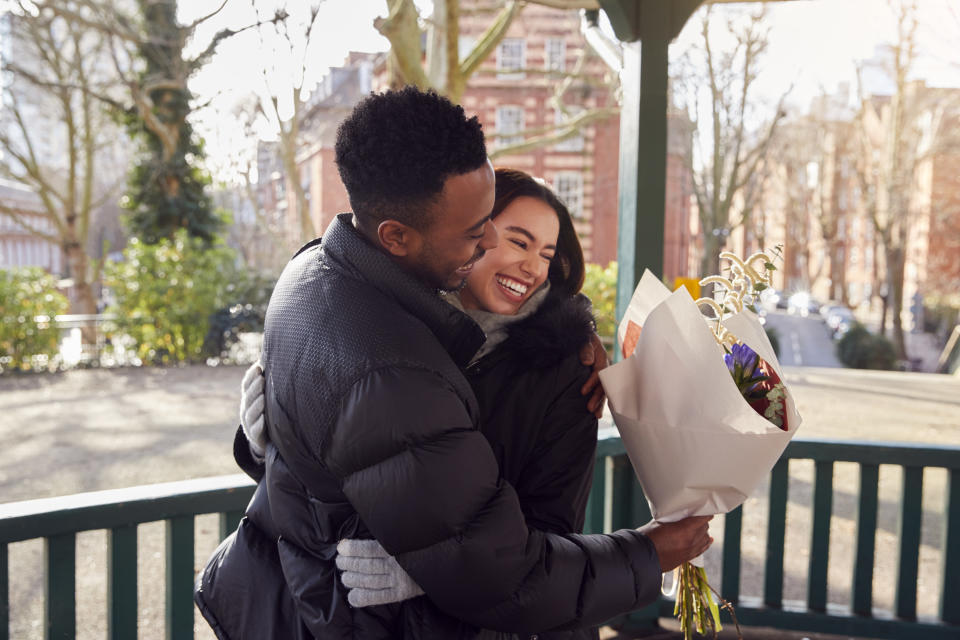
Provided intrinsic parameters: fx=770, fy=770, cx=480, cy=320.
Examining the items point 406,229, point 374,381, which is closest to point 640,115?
point 406,229

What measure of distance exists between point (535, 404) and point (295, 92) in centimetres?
1176

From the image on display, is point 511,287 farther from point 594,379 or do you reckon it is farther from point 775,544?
point 775,544

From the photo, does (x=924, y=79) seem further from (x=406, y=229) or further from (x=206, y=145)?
(x=406, y=229)

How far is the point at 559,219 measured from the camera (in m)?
2.06

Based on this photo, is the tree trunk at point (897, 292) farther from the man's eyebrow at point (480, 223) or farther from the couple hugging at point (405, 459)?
the man's eyebrow at point (480, 223)

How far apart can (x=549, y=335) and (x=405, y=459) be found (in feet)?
2.22

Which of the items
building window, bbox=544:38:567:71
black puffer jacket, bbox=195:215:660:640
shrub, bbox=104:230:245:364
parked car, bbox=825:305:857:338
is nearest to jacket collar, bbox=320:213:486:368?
black puffer jacket, bbox=195:215:660:640

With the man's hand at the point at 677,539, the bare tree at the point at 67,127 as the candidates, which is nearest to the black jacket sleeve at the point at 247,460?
the man's hand at the point at 677,539

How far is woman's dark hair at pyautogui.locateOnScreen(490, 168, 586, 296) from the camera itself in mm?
2004

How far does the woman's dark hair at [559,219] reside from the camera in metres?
2.00

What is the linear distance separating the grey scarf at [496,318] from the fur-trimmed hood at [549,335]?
2 cm

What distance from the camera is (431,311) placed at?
1.33 meters

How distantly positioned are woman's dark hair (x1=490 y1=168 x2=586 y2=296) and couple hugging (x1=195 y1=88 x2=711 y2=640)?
0.56 m

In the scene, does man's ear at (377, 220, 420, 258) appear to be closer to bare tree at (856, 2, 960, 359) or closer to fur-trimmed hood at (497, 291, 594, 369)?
fur-trimmed hood at (497, 291, 594, 369)
